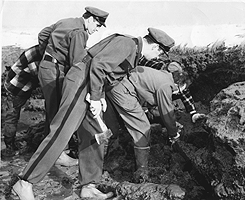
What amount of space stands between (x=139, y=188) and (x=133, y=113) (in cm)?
71

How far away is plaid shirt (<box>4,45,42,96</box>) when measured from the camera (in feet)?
15.5

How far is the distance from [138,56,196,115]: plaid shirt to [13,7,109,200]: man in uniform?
0.61m

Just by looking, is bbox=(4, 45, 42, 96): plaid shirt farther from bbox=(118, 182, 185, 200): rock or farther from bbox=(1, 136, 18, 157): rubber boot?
bbox=(118, 182, 185, 200): rock

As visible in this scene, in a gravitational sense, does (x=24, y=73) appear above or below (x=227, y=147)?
below

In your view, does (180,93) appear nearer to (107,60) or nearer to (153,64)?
(153,64)

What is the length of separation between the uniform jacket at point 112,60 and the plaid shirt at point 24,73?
118cm

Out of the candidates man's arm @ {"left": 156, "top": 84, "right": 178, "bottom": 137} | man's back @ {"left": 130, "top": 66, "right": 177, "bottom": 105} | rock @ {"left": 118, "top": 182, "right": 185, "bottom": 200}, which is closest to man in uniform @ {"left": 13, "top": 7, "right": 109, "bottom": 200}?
rock @ {"left": 118, "top": 182, "right": 185, "bottom": 200}

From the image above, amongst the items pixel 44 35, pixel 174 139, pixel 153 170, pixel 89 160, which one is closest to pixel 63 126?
pixel 89 160

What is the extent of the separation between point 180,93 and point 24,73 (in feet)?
5.74

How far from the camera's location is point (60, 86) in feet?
13.7

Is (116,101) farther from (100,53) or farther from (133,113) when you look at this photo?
(100,53)

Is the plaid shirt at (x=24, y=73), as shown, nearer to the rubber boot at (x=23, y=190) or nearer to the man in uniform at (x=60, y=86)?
the man in uniform at (x=60, y=86)

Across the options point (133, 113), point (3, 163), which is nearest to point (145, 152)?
point (133, 113)

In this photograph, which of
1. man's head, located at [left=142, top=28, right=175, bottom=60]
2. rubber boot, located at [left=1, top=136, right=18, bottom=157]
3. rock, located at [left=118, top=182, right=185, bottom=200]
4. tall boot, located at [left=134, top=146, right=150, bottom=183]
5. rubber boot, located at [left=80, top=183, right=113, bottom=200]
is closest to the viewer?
rock, located at [left=118, top=182, right=185, bottom=200]
